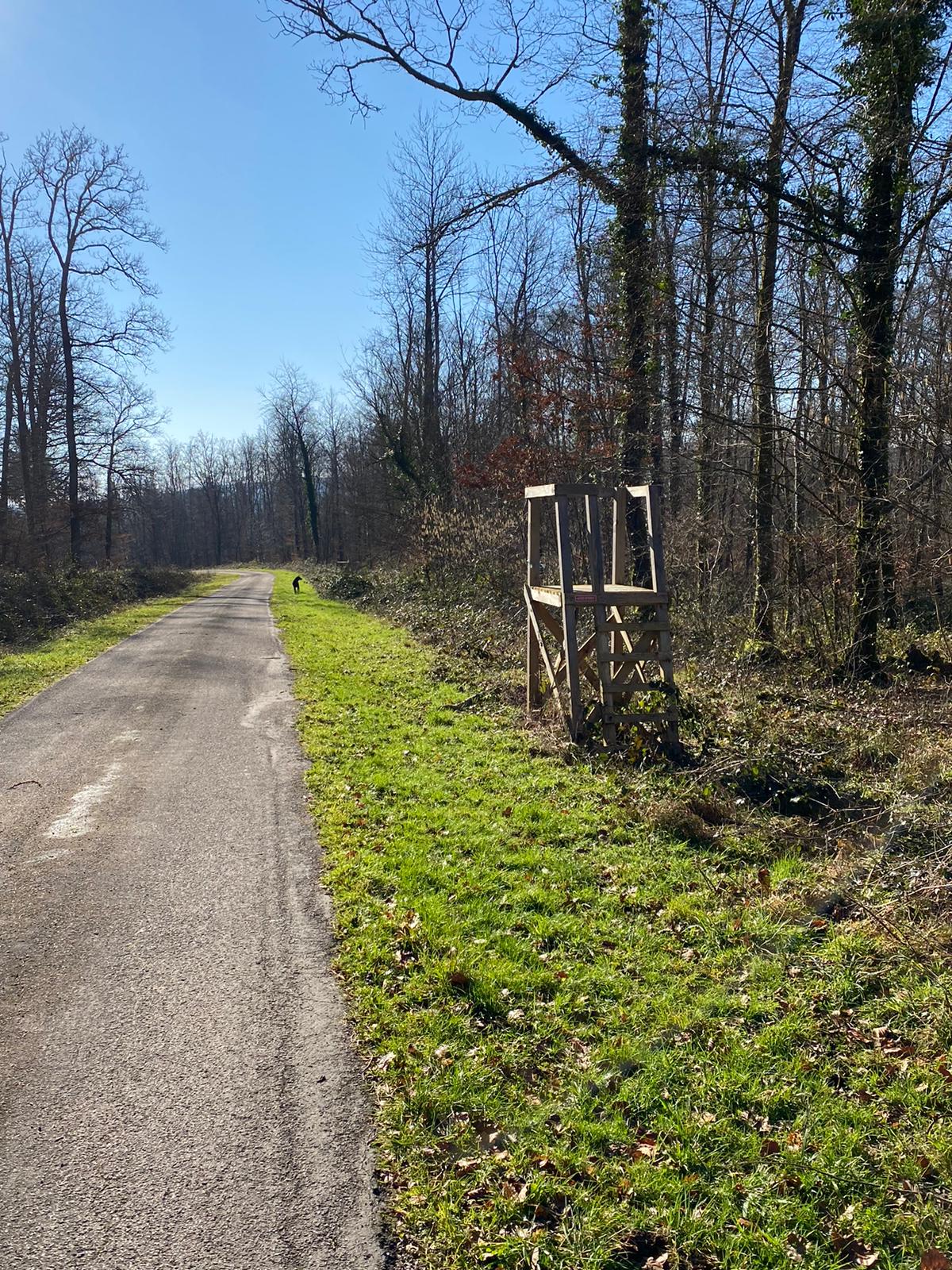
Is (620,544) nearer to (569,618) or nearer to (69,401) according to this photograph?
(569,618)

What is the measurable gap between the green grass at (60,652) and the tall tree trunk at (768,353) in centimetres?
1041

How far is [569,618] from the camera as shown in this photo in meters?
7.96

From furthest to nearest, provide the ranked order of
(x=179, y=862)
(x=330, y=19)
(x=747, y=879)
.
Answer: (x=330, y=19)
(x=179, y=862)
(x=747, y=879)

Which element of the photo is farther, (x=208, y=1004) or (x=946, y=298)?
(x=946, y=298)

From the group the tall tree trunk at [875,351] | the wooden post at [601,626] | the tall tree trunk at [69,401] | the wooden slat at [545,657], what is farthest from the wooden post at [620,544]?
the tall tree trunk at [69,401]

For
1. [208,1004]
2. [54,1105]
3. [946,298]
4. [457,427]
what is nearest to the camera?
[54,1105]

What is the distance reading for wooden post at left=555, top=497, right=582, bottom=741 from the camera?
26.0ft

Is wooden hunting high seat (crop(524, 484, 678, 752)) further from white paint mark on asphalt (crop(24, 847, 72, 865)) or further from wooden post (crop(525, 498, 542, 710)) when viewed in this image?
white paint mark on asphalt (crop(24, 847, 72, 865))

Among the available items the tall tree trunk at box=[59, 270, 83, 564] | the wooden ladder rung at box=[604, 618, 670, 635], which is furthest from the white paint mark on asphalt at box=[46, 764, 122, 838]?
the tall tree trunk at box=[59, 270, 83, 564]

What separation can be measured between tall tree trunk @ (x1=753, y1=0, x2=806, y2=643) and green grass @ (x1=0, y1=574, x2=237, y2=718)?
10.4m

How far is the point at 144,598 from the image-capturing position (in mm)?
28312

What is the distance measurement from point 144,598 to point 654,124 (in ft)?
81.3

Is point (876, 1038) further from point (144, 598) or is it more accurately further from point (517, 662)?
point (144, 598)

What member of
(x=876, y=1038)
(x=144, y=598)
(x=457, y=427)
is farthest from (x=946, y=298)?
(x=144, y=598)
